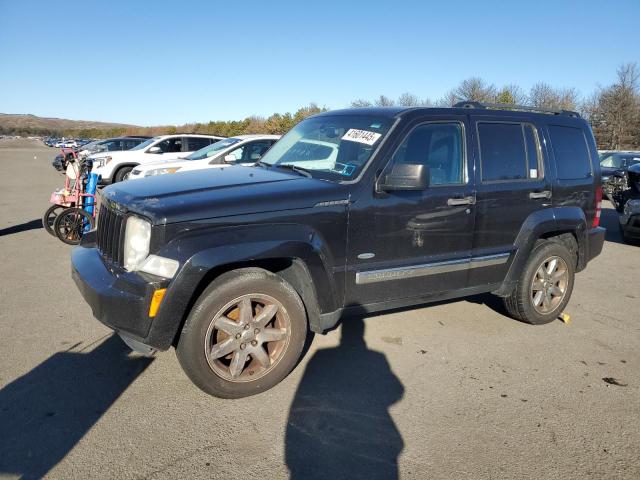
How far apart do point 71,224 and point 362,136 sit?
19.3 ft

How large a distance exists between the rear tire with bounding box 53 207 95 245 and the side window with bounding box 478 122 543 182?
21.0 feet

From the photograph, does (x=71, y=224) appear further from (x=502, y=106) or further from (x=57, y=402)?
(x=502, y=106)

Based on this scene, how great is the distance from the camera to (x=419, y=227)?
12.3 feet

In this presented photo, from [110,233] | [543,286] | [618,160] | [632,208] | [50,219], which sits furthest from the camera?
[618,160]

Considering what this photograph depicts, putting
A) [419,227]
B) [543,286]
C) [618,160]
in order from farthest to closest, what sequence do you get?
[618,160] → [543,286] → [419,227]

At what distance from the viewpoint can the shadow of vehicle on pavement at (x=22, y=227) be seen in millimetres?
8330

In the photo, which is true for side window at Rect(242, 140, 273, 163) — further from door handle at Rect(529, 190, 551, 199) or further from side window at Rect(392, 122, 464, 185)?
door handle at Rect(529, 190, 551, 199)

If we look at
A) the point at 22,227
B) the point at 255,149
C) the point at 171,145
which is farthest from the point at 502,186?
the point at 171,145

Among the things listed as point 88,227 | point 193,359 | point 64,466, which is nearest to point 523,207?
point 193,359

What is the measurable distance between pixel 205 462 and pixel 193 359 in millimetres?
656

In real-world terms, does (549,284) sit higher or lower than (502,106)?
lower

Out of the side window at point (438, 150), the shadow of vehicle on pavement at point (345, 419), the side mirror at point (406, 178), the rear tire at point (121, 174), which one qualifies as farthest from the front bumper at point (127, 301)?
the rear tire at point (121, 174)

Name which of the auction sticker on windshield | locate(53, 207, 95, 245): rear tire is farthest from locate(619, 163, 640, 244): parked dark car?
locate(53, 207, 95, 245): rear tire

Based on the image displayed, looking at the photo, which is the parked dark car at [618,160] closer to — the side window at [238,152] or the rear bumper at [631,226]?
the rear bumper at [631,226]
